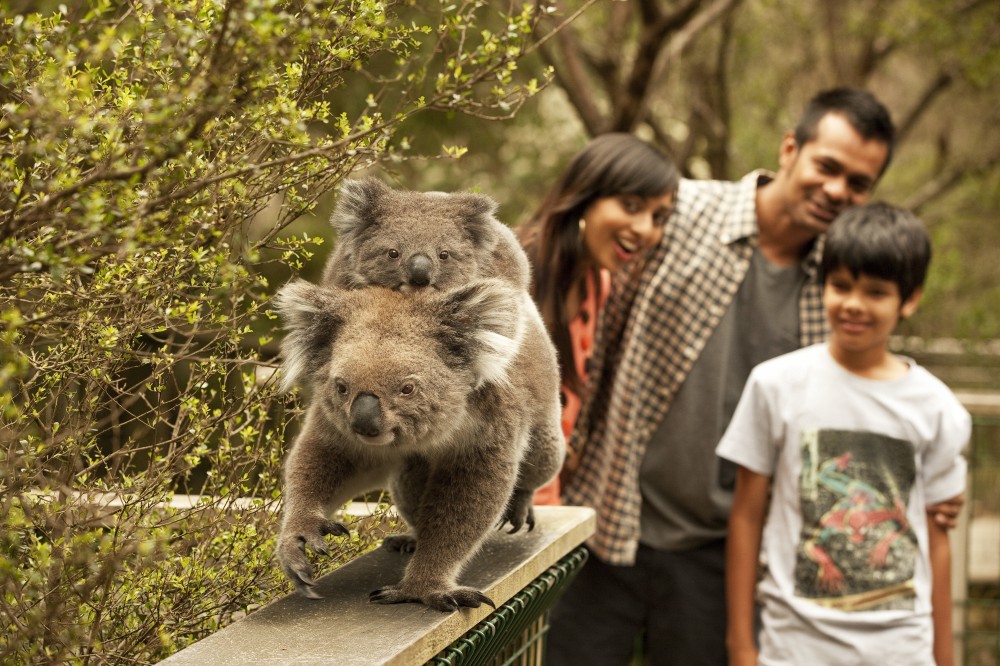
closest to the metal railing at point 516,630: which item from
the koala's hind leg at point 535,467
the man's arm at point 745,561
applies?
the koala's hind leg at point 535,467

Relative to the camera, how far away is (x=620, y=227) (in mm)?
2953

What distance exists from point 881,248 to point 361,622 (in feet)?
5.76

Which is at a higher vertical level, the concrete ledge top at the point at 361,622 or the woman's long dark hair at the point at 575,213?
the woman's long dark hair at the point at 575,213

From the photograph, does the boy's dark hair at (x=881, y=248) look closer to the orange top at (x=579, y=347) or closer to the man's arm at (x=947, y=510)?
the man's arm at (x=947, y=510)

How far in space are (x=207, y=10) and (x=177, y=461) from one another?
79cm

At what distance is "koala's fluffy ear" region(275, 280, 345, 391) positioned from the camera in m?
1.67

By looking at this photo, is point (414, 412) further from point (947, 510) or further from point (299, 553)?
point (947, 510)

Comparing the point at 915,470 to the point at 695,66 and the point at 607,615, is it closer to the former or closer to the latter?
the point at 607,615

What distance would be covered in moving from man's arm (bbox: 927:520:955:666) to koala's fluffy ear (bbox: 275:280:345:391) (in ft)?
6.13

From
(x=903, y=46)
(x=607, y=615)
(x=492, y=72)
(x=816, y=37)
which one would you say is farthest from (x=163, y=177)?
(x=816, y=37)

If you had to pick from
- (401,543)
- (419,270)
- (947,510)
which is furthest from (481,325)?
(947,510)

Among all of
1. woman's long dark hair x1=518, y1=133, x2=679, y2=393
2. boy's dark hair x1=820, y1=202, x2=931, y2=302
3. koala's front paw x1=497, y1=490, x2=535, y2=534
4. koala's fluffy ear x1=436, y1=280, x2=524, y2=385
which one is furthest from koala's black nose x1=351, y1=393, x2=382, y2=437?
boy's dark hair x1=820, y1=202, x2=931, y2=302

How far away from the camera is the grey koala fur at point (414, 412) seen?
5.26 feet

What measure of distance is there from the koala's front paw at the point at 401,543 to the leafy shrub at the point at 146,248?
76 mm
